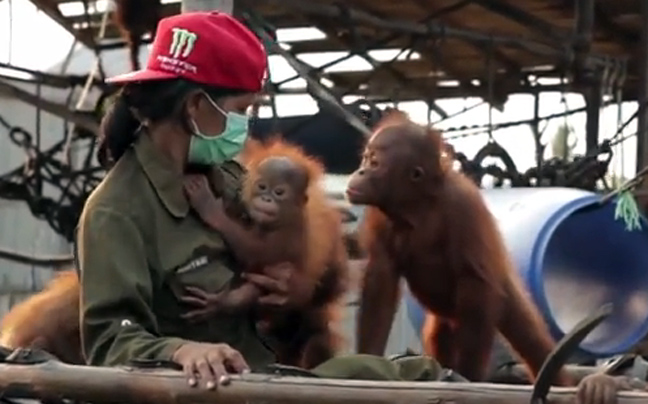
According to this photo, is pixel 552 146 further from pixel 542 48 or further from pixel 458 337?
pixel 458 337

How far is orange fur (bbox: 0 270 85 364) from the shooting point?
2.56 meters

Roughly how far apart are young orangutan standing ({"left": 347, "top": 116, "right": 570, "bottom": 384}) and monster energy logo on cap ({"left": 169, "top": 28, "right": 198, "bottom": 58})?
2.64 ft

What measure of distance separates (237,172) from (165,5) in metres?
3.17

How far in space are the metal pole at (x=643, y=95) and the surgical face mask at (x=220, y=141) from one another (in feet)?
10.3

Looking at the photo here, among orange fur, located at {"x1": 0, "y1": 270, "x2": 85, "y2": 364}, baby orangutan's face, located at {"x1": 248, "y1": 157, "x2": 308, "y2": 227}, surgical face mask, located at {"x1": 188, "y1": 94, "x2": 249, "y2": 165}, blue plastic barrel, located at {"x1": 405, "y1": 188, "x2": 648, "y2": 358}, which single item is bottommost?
blue plastic barrel, located at {"x1": 405, "y1": 188, "x2": 648, "y2": 358}

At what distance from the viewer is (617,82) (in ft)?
19.8

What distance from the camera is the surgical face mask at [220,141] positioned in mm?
2230

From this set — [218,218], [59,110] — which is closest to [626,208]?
[218,218]

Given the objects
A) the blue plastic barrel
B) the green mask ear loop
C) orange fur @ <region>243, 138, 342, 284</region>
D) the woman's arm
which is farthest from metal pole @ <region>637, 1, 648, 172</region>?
the woman's arm

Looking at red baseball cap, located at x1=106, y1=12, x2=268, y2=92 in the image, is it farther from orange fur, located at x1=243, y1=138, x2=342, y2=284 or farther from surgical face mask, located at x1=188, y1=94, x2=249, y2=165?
orange fur, located at x1=243, y1=138, x2=342, y2=284

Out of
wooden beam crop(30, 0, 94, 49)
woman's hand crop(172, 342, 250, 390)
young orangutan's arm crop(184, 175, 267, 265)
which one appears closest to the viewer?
woman's hand crop(172, 342, 250, 390)

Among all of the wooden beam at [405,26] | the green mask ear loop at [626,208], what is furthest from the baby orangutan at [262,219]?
the wooden beam at [405,26]

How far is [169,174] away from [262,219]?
0.37 m

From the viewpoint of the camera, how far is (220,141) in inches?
88.0
